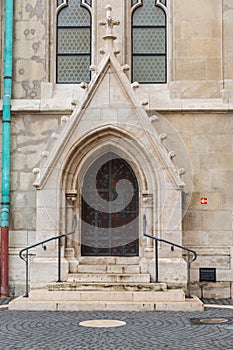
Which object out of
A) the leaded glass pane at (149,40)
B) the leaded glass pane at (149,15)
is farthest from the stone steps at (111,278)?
the leaded glass pane at (149,15)

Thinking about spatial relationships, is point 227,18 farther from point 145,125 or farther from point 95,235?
point 95,235

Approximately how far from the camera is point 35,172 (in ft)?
43.0

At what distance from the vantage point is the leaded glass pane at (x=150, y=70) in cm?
1445

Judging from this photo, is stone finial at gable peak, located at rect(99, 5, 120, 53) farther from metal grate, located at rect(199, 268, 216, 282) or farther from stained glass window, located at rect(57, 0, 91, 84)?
metal grate, located at rect(199, 268, 216, 282)

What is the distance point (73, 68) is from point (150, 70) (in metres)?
1.72

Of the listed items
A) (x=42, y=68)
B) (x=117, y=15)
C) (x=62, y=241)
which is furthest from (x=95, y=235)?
(x=117, y=15)

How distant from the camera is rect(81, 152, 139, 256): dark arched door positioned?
13.7m

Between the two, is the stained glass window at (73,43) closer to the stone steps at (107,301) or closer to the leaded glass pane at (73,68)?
the leaded glass pane at (73,68)

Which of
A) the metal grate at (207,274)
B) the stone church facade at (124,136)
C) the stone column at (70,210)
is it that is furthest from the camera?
the metal grate at (207,274)

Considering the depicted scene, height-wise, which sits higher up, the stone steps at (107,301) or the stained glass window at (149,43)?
the stained glass window at (149,43)

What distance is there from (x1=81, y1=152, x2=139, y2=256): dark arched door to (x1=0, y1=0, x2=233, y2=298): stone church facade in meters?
0.02

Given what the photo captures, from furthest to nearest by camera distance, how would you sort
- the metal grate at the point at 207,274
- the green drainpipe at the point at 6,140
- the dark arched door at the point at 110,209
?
1. the dark arched door at the point at 110,209
2. the green drainpipe at the point at 6,140
3. the metal grate at the point at 207,274

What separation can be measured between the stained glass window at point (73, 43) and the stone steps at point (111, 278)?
Result: 4526mm

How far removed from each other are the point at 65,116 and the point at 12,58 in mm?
2023
